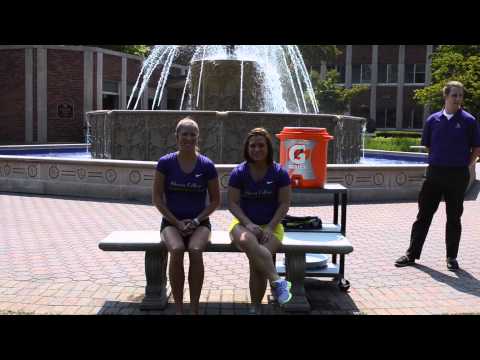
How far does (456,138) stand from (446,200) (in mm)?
732

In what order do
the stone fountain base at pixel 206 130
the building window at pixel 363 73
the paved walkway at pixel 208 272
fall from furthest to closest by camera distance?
the building window at pixel 363 73
the stone fountain base at pixel 206 130
the paved walkway at pixel 208 272

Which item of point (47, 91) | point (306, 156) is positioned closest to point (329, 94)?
point (47, 91)

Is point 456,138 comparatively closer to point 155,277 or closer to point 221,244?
point 221,244

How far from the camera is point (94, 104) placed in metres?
32.7

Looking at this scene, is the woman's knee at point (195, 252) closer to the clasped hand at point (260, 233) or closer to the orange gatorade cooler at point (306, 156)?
the clasped hand at point (260, 233)

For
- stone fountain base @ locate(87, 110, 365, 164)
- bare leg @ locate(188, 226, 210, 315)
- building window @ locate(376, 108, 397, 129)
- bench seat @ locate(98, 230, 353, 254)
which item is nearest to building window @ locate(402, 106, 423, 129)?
building window @ locate(376, 108, 397, 129)

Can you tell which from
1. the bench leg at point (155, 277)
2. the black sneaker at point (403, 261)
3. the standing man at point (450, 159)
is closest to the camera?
the bench leg at point (155, 277)

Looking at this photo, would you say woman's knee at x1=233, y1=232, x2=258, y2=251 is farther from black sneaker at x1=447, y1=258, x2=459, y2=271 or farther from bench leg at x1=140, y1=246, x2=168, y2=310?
black sneaker at x1=447, y1=258, x2=459, y2=271

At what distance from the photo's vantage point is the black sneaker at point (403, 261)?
6.50m

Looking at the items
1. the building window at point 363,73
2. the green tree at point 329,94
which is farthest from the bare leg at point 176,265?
the building window at point 363,73

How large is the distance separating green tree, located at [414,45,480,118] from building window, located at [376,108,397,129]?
70.6 feet

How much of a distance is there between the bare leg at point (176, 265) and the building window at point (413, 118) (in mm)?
56792

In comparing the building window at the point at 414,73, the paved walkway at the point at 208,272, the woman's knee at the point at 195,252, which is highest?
the building window at the point at 414,73
